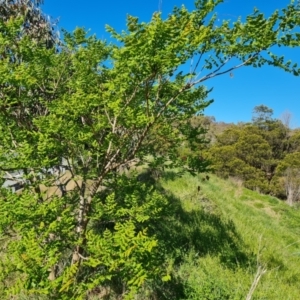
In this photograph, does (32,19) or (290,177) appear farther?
(290,177)

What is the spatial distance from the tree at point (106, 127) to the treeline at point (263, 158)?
1815 centimetres

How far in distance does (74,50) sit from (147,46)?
2742 millimetres

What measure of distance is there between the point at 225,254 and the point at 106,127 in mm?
3696

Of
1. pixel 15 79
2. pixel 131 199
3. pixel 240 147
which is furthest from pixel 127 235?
pixel 240 147

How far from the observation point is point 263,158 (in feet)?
87.6

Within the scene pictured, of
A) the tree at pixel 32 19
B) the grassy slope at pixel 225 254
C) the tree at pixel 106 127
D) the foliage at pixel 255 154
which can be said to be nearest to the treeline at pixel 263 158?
the foliage at pixel 255 154

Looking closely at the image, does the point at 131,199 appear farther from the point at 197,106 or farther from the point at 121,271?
the point at 197,106

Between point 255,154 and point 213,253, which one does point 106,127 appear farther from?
point 255,154

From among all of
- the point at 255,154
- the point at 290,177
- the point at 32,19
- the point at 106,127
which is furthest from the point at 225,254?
the point at 255,154

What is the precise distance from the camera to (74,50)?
5262mm

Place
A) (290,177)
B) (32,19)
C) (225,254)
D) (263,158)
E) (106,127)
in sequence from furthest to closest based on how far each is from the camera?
(263,158) → (290,177) → (32,19) → (225,254) → (106,127)

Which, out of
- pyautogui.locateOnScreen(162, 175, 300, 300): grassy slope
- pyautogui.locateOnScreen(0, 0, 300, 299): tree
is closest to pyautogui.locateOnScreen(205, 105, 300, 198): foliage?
pyautogui.locateOnScreen(162, 175, 300, 300): grassy slope

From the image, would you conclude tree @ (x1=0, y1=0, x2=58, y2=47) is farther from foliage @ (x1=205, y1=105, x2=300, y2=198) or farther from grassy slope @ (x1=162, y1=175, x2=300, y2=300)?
foliage @ (x1=205, y1=105, x2=300, y2=198)

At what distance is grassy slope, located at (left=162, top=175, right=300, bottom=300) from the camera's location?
181 inches
